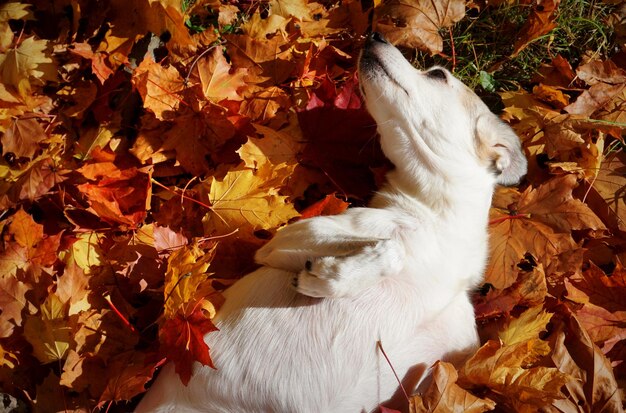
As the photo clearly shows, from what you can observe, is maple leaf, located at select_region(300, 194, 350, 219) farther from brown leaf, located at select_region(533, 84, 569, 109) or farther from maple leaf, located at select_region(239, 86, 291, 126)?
brown leaf, located at select_region(533, 84, 569, 109)

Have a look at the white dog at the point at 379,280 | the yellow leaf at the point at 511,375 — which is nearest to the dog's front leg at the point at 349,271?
the white dog at the point at 379,280

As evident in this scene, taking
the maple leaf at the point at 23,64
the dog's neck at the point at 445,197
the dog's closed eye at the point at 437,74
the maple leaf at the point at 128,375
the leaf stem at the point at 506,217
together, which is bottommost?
the leaf stem at the point at 506,217

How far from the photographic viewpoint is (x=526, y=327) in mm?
2957

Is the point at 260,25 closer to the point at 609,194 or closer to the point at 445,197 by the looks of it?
the point at 445,197

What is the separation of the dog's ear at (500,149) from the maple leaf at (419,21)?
0.70 m

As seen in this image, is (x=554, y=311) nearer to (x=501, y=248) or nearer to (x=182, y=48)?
(x=501, y=248)

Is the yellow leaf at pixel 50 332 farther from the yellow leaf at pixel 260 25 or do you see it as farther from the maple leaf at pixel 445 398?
the yellow leaf at pixel 260 25

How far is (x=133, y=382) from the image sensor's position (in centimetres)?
264

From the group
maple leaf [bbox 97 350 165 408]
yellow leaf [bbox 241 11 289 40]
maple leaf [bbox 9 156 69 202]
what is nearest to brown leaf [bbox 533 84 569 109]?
yellow leaf [bbox 241 11 289 40]

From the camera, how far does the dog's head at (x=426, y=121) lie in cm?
300

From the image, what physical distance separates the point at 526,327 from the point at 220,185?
172cm

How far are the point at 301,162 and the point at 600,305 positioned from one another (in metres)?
1.85

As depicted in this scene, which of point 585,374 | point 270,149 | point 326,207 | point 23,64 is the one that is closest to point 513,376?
point 585,374

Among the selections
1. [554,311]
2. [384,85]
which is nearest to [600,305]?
[554,311]
